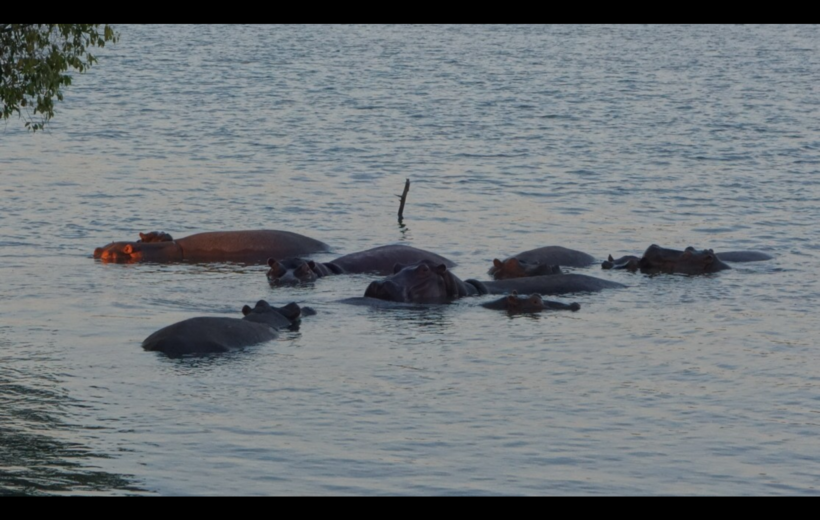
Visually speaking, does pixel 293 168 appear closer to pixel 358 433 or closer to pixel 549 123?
pixel 549 123

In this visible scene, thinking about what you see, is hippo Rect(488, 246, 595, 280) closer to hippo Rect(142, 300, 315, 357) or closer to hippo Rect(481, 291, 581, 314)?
hippo Rect(481, 291, 581, 314)

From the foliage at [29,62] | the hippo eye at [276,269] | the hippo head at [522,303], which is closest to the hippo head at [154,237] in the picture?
the hippo eye at [276,269]

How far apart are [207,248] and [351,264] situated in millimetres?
2132

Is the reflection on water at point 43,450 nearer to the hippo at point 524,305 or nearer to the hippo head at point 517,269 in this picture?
the hippo at point 524,305

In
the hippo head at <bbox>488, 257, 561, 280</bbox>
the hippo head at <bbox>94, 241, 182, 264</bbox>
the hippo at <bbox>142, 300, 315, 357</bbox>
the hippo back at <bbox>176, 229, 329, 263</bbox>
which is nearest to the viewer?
the hippo at <bbox>142, 300, 315, 357</bbox>

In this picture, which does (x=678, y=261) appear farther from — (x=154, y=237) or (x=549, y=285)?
(x=154, y=237)

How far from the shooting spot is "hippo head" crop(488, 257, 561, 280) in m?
15.3

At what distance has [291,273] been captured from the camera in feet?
49.2

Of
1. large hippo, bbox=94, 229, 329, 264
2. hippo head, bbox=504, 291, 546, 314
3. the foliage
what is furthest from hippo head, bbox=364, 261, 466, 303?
the foliage

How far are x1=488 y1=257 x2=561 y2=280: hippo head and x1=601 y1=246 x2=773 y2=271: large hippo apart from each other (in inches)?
42.9

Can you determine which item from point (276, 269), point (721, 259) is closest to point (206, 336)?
point (276, 269)

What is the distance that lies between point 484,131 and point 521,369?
21.8 metres

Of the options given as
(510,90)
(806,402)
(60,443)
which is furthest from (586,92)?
(60,443)

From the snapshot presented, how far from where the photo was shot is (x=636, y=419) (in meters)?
9.60
